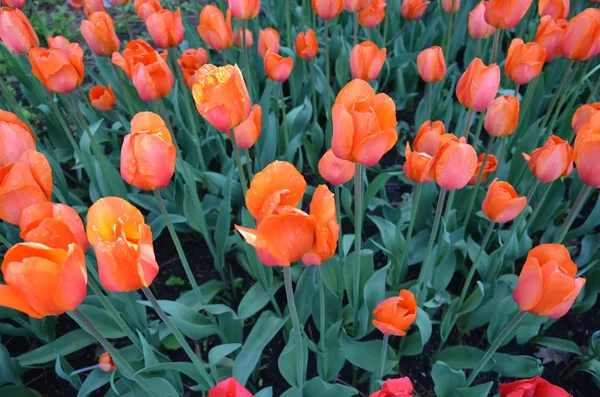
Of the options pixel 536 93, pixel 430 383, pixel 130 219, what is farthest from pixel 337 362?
pixel 536 93

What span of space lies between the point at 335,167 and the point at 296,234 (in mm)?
414

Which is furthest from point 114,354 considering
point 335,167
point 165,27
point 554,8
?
point 554,8

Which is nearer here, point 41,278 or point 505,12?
point 41,278

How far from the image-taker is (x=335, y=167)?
1141mm

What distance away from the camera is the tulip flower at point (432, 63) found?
5.20ft

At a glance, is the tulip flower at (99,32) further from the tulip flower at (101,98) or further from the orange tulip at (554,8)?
the orange tulip at (554,8)

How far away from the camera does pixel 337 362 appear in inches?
54.4

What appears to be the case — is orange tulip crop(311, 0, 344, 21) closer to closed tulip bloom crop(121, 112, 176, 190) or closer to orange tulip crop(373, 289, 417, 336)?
Result: closed tulip bloom crop(121, 112, 176, 190)

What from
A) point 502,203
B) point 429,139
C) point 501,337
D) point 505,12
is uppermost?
point 505,12

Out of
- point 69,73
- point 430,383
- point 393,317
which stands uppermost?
point 69,73

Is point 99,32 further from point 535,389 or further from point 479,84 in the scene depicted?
point 535,389

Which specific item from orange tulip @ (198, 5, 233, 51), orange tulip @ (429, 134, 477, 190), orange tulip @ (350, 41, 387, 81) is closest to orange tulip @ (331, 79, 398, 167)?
orange tulip @ (429, 134, 477, 190)

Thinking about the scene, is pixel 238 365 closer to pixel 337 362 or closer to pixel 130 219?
pixel 337 362

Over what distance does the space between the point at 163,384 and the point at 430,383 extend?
873 mm
